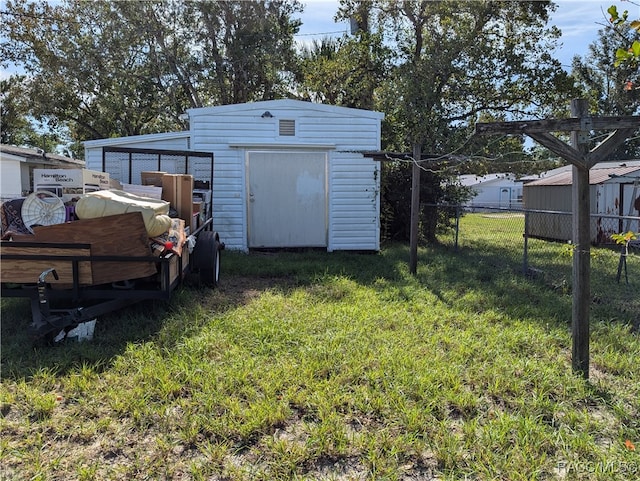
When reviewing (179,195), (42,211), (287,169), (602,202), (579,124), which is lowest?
(42,211)

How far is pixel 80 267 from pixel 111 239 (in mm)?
350

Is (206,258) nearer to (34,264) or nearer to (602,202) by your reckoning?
(34,264)

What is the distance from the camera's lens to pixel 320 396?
308cm

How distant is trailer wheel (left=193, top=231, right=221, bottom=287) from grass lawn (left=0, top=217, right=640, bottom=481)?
2.17ft

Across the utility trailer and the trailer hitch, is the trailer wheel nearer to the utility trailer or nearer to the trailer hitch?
the utility trailer

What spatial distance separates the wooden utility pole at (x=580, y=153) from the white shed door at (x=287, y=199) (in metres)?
6.03

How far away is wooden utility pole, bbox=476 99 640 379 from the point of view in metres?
3.29

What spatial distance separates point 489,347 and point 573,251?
1112 mm

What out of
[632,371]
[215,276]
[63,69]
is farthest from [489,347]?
[63,69]

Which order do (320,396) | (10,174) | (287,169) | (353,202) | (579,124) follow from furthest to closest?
1. (10,174)
2. (353,202)
3. (287,169)
4. (579,124)
5. (320,396)

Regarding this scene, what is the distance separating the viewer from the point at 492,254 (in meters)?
9.50

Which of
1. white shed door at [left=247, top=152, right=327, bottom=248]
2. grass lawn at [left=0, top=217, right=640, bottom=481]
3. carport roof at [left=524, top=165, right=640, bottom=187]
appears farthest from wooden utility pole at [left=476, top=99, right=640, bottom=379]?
carport roof at [left=524, top=165, right=640, bottom=187]

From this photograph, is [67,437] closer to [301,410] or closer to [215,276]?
[301,410]

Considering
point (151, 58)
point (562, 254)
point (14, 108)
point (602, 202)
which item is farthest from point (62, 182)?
point (14, 108)
